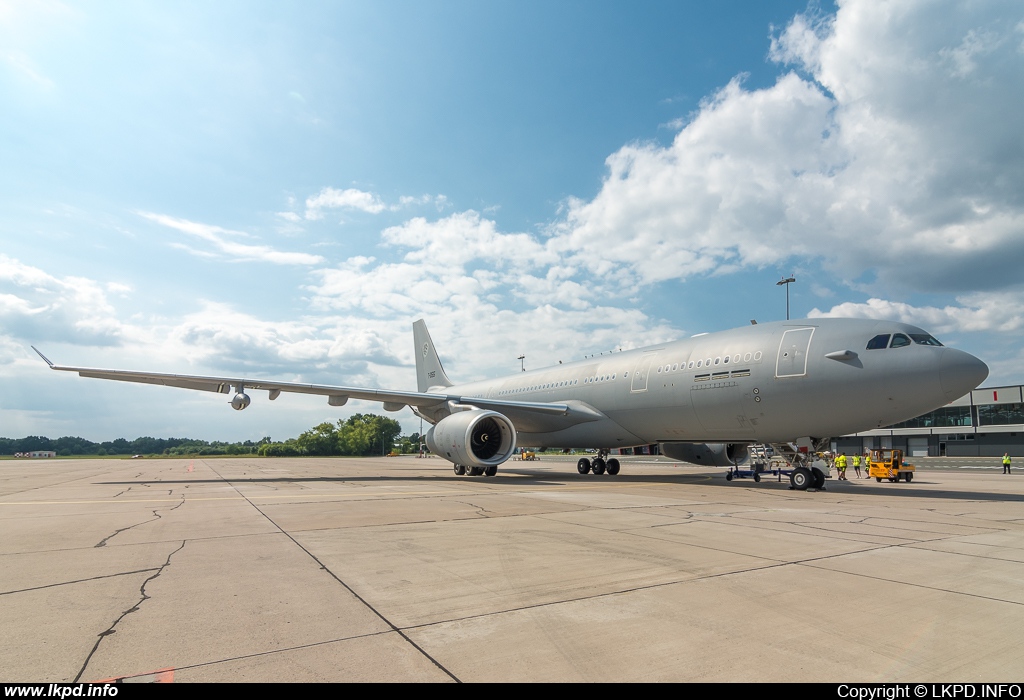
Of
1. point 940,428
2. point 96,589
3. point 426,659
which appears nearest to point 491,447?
point 96,589

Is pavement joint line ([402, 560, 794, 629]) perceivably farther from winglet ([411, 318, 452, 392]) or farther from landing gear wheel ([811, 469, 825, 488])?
winglet ([411, 318, 452, 392])

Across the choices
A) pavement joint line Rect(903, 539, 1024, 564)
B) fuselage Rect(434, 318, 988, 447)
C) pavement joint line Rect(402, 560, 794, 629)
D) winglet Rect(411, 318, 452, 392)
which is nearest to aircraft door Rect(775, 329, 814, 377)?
fuselage Rect(434, 318, 988, 447)

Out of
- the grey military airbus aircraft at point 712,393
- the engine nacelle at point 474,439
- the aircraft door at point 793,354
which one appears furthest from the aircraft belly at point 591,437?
the aircraft door at point 793,354

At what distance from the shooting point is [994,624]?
3.77 meters

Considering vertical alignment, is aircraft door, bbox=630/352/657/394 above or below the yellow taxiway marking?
above

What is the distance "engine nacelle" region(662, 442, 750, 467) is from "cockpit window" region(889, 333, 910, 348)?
7.98m

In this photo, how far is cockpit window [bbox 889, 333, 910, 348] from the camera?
13.4 metres

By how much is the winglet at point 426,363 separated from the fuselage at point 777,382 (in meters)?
14.2

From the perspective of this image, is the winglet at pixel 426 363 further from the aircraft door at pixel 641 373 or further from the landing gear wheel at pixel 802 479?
the landing gear wheel at pixel 802 479

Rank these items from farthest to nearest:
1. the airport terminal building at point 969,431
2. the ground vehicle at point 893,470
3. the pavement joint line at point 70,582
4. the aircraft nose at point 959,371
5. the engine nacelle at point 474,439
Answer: the airport terminal building at point 969,431, the ground vehicle at point 893,470, the engine nacelle at point 474,439, the aircraft nose at point 959,371, the pavement joint line at point 70,582

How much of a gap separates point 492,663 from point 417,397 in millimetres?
19023

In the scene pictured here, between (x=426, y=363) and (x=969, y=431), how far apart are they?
5317 centimetres

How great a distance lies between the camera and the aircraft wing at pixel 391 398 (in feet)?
62.2
